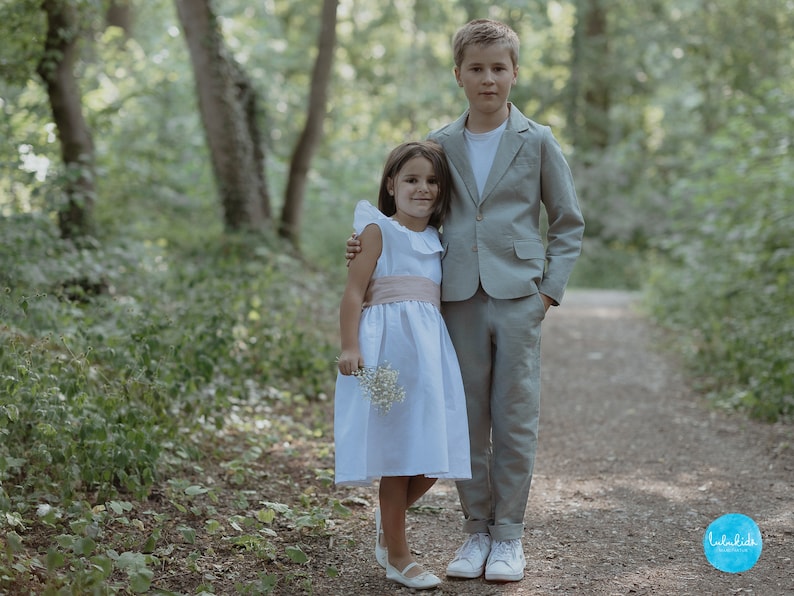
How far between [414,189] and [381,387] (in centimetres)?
73

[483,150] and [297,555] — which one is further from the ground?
[483,150]

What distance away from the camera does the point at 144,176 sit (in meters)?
9.94

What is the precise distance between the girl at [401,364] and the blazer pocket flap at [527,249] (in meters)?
0.29

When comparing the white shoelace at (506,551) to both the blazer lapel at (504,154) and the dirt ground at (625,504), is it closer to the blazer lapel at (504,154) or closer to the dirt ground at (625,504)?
the dirt ground at (625,504)

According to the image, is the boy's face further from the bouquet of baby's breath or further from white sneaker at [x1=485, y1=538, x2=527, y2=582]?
white sneaker at [x1=485, y1=538, x2=527, y2=582]

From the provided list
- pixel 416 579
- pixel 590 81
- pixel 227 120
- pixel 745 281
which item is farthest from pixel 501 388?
pixel 590 81

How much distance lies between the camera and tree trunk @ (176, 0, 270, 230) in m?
9.28

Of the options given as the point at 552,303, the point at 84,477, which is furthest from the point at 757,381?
the point at 84,477

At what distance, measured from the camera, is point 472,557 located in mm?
3355

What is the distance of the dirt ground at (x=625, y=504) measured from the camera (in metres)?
3.29

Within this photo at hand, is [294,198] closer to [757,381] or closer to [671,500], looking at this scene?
[757,381]

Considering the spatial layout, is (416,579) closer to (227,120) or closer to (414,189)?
(414,189)

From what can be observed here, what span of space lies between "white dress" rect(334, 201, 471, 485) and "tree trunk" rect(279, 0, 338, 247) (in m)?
8.08

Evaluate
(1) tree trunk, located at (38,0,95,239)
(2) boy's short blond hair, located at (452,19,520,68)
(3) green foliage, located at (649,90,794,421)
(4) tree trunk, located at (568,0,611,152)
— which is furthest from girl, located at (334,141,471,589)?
(4) tree trunk, located at (568,0,611,152)
